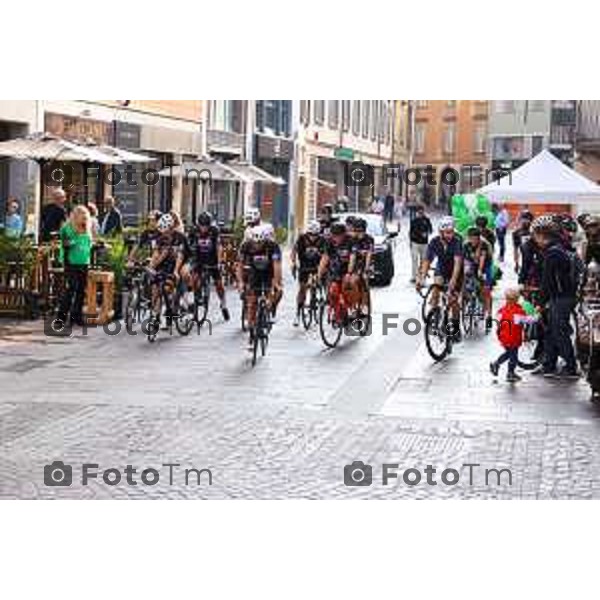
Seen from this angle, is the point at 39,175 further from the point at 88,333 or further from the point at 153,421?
the point at 153,421

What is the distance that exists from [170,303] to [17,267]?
2.20 meters

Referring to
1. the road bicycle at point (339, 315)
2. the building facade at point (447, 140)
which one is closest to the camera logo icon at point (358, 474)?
the road bicycle at point (339, 315)

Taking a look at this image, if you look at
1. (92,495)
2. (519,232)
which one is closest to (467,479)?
(92,495)

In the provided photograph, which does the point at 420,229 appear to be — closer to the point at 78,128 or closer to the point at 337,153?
the point at 78,128

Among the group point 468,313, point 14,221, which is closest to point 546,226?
point 468,313

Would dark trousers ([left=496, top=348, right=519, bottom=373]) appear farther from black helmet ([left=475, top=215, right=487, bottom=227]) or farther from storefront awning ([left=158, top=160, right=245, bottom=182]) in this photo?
storefront awning ([left=158, top=160, right=245, bottom=182])

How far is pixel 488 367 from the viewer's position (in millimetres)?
14609

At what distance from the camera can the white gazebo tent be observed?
2281 cm

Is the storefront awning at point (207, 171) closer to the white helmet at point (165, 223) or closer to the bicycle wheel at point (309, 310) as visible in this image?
the bicycle wheel at point (309, 310)

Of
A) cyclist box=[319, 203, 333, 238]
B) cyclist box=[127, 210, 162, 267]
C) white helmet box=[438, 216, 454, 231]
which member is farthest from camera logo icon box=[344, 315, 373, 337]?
cyclist box=[127, 210, 162, 267]

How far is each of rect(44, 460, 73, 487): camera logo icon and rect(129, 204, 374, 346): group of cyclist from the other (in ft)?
19.0

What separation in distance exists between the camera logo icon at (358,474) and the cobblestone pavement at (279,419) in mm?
79

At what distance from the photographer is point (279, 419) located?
1105 centimetres

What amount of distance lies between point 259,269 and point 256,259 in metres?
0.12
